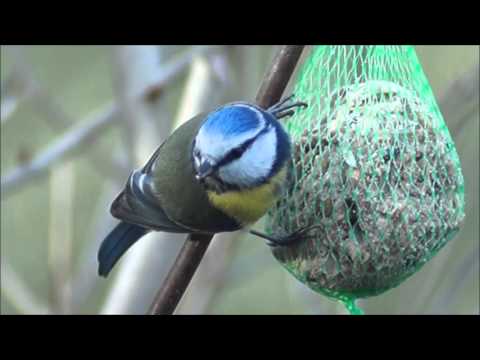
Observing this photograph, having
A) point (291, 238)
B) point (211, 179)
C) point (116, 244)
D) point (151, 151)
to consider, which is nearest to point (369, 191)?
point (291, 238)

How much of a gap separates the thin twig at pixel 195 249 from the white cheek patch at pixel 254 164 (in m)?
0.13

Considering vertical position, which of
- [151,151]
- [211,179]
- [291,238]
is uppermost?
[211,179]

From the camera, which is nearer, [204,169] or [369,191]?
[369,191]

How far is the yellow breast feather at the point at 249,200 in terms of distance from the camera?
2.46 metres

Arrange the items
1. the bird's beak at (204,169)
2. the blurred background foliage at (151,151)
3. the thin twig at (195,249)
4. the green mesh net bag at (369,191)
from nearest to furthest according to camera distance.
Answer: the thin twig at (195,249), the green mesh net bag at (369,191), the bird's beak at (204,169), the blurred background foliage at (151,151)

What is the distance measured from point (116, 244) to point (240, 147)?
816 millimetres

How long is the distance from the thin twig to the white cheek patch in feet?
0.43

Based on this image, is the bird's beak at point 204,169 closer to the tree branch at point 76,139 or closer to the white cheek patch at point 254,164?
the white cheek patch at point 254,164

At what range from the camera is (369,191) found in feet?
7.58

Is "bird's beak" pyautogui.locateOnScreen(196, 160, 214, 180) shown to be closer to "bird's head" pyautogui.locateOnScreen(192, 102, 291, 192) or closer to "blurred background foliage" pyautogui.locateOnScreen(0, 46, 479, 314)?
"bird's head" pyautogui.locateOnScreen(192, 102, 291, 192)

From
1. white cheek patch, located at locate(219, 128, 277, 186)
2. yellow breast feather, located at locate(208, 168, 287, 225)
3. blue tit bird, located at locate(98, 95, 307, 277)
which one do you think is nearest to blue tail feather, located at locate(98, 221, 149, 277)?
blue tit bird, located at locate(98, 95, 307, 277)

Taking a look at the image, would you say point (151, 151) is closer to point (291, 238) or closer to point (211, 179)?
point (211, 179)

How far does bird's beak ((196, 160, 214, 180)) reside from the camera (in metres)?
2.41

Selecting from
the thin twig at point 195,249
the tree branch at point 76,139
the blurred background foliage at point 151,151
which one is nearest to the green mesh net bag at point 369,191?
the thin twig at point 195,249
